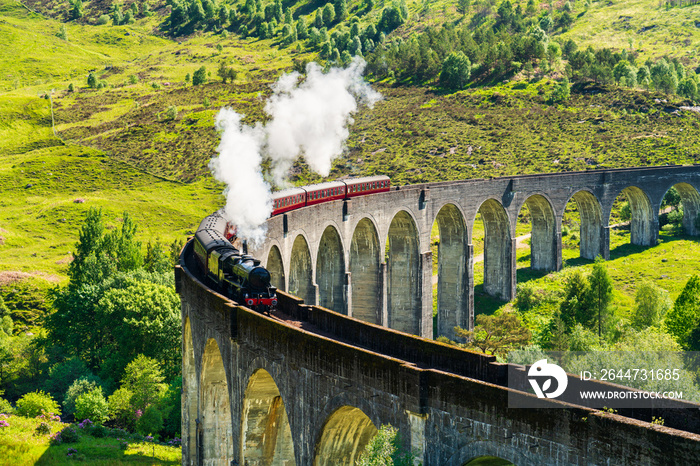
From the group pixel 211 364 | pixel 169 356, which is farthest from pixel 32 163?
pixel 211 364

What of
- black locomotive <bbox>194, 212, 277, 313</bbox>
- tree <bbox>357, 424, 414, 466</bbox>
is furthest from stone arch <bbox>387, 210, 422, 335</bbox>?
tree <bbox>357, 424, 414, 466</bbox>

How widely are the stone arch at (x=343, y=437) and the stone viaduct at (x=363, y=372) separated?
47 mm

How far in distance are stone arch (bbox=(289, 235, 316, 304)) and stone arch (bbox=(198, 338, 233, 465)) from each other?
17.1 metres

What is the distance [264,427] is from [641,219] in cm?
6997

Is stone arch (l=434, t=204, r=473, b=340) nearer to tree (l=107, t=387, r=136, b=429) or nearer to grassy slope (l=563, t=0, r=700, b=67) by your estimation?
tree (l=107, t=387, r=136, b=429)

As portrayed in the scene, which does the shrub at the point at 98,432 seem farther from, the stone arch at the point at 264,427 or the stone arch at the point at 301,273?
the stone arch at the point at 264,427

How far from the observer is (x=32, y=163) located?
108562mm

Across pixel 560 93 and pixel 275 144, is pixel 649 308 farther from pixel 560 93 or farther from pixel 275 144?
pixel 560 93

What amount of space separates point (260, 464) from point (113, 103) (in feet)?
408

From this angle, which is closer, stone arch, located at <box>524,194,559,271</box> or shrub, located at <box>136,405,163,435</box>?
shrub, located at <box>136,405,163,435</box>

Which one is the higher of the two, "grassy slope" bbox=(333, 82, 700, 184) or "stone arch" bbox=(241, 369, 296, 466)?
"grassy slope" bbox=(333, 82, 700, 184)

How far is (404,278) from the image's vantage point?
6506cm

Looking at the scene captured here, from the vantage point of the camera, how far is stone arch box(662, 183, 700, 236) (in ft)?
287

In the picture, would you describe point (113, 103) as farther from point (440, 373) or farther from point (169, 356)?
point (440, 373)
